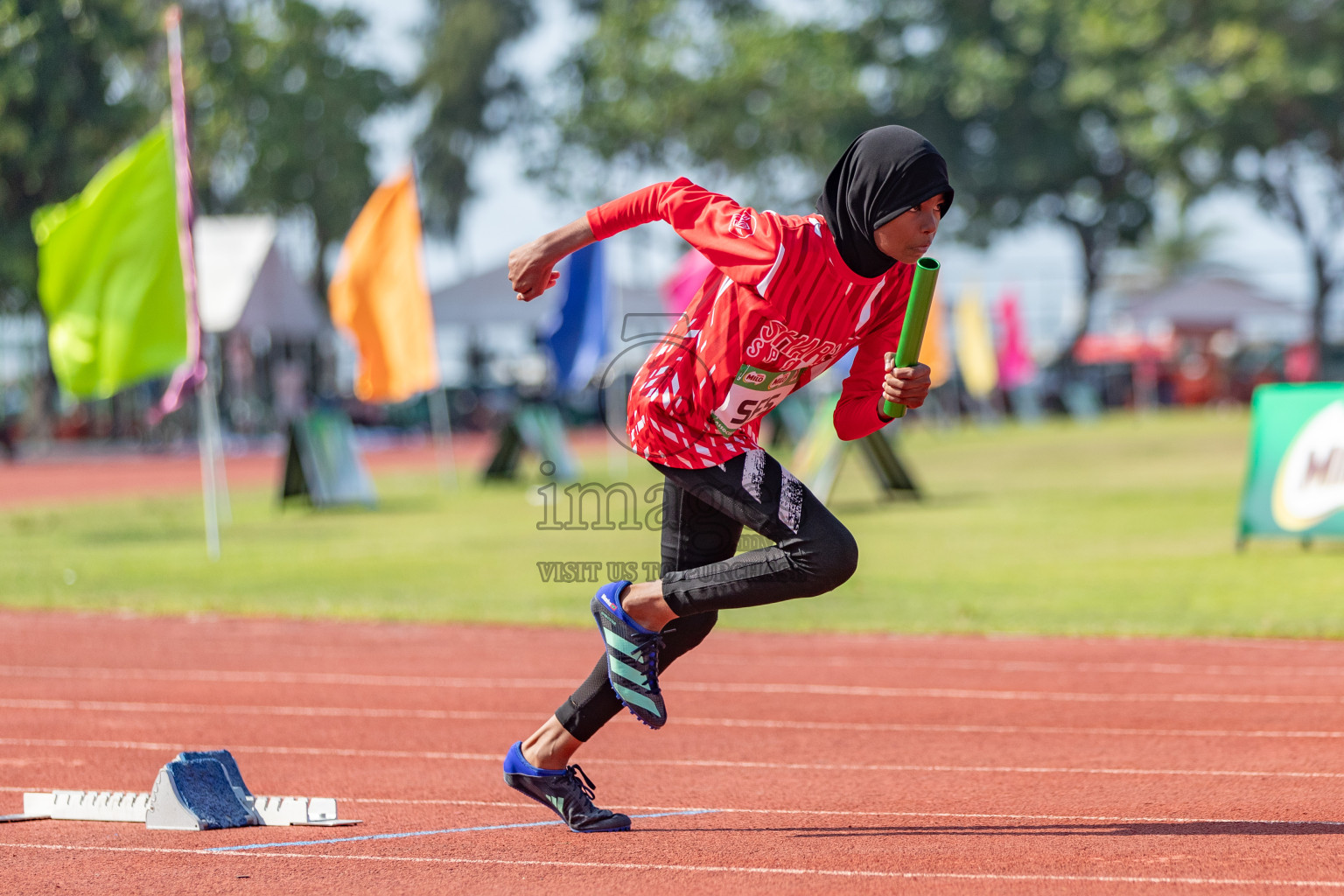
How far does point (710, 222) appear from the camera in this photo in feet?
14.3

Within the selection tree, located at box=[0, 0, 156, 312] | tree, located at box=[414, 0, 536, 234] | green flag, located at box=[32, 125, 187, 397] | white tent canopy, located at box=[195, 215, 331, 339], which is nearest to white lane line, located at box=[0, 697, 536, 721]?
green flag, located at box=[32, 125, 187, 397]

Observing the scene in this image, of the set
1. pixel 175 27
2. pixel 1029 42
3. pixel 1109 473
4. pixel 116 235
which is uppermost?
pixel 1029 42

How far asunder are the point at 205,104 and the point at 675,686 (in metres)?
40.5

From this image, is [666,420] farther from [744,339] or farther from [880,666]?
[880,666]

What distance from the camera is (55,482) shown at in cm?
2673

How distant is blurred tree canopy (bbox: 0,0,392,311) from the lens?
113 ft

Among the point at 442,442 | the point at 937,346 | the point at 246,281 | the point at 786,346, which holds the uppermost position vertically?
the point at 246,281

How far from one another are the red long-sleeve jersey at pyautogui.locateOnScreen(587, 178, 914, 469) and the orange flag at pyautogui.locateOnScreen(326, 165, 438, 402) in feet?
54.0

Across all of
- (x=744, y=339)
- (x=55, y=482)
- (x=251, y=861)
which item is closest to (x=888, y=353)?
(x=744, y=339)

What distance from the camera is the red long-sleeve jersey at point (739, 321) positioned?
434 centimetres

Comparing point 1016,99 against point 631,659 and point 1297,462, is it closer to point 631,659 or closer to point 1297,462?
point 1297,462

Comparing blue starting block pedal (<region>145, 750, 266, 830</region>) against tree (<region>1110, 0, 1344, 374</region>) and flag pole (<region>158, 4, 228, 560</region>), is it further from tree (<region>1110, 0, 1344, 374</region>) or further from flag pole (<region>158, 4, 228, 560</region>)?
tree (<region>1110, 0, 1344, 374</region>)

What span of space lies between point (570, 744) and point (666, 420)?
101cm

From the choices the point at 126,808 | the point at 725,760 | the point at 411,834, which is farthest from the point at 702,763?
the point at 126,808
